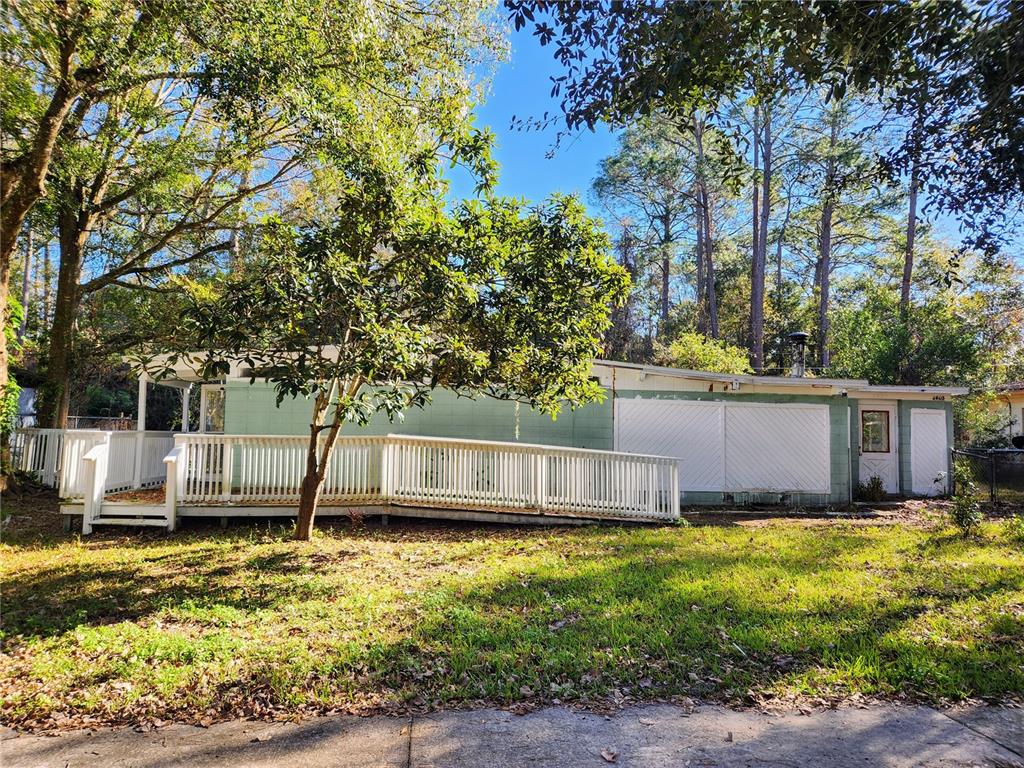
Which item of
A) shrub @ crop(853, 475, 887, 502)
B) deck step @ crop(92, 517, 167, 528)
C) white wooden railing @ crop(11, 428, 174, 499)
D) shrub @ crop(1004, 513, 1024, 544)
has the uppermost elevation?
white wooden railing @ crop(11, 428, 174, 499)

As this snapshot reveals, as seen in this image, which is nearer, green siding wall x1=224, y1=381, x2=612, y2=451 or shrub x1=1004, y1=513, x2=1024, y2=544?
shrub x1=1004, y1=513, x2=1024, y2=544

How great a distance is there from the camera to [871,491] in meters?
12.6

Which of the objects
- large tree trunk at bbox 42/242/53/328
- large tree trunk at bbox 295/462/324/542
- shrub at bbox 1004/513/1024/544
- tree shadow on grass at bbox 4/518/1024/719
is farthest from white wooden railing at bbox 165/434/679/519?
large tree trunk at bbox 42/242/53/328

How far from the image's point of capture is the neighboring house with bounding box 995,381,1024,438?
858 inches

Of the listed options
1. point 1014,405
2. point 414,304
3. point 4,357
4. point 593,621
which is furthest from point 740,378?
point 1014,405

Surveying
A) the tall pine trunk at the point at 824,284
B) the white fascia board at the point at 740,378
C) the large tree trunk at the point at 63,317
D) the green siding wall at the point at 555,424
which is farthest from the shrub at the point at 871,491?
the large tree trunk at the point at 63,317

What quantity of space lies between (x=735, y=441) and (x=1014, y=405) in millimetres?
19858

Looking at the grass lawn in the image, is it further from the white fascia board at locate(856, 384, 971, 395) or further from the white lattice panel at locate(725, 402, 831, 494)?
Result: the white fascia board at locate(856, 384, 971, 395)

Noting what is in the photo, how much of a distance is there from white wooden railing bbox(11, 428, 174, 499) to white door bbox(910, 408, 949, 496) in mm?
15614

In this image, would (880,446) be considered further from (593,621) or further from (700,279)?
(700,279)

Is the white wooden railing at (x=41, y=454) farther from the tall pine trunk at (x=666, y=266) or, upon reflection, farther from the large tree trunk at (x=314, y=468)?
the tall pine trunk at (x=666, y=266)

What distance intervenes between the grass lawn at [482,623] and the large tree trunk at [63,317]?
245 inches

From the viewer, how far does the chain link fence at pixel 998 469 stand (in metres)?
13.2

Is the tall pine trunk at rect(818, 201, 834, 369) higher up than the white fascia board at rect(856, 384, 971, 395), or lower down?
higher up
